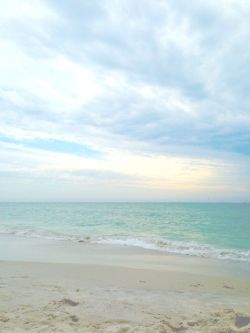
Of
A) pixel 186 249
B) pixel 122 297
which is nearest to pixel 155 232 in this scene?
pixel 186 249

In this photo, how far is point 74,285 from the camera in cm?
785

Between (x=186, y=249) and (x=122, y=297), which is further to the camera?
(x=186, y=249)

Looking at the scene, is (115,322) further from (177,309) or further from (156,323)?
(177,309)

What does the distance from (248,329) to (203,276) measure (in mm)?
4869

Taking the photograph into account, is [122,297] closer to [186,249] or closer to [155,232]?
[186,249]

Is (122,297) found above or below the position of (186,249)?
above

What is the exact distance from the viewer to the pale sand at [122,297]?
5.19 metres

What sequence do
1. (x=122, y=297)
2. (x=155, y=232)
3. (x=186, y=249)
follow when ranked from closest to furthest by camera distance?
(x=122, y=297)
(x=186, y=249)
(x=155, y=232)

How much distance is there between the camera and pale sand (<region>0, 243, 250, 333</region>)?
17.0 ft

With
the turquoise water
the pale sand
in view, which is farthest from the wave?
the pale sand

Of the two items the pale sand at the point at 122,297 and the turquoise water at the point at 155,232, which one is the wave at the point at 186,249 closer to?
the turquoise water at the point at 155,232

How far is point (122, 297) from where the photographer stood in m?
6.79

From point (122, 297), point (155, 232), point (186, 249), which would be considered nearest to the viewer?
point (122, 297)

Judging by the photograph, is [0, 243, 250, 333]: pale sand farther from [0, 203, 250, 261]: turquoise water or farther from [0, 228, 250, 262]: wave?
[0, 203, 250, 261]: turquoise water
